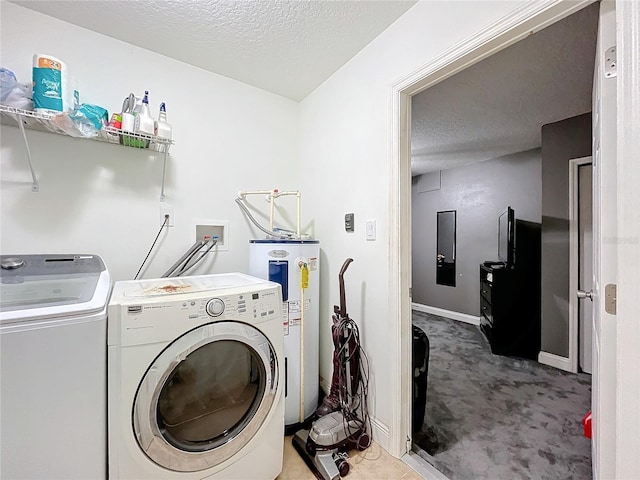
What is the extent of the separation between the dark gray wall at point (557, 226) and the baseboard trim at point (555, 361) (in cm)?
4

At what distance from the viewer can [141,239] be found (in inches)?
66.7

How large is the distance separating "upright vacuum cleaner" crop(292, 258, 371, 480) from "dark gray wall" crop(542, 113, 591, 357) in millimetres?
2223

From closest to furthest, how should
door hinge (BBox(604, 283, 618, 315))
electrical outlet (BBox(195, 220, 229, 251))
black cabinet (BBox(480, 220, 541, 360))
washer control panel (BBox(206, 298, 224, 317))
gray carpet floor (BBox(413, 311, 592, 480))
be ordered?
1. door hinge (BBox(604, 283, 618, 315))
2. washer control panel (BBox(206, 298, 224, 317))
3. gray carpet floor (BBox(413, 311, 592, 480))
4. electrical outlet (BBox(195, 220, 229, 251))
5. black cabinet (BBox(480, 220, 541, 360))

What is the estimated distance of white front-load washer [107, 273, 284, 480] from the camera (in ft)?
3.10

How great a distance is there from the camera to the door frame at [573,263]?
2.49 meters

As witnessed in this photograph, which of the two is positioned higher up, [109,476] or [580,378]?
[109,476]

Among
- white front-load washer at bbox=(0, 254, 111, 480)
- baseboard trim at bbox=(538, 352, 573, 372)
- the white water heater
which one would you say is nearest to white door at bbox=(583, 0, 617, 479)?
the white water heater

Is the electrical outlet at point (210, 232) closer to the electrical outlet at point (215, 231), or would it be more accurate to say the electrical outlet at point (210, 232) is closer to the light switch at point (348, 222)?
the electrical outlet at point (215, 231)

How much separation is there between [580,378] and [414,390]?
194 centimetres

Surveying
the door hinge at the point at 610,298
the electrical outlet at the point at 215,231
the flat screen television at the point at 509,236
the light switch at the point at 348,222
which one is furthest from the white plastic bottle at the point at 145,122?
the flat screen television at the point at 509,236

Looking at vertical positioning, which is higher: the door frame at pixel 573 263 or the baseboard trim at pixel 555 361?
the door frame at pixel 573 263

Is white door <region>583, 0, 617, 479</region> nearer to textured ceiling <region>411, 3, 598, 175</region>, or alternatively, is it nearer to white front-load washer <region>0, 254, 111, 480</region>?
textured ceiling <region>411, 3, 598, 175</region>

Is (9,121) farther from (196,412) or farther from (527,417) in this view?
(527,417)

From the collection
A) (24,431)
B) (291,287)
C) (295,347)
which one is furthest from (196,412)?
(291,287)
